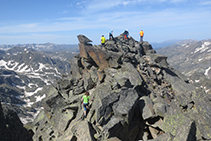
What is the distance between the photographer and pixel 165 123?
1991 cm

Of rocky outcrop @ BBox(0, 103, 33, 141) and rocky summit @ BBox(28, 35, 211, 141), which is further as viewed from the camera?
rocky summit @ BBox(28, 35, 211, 141)

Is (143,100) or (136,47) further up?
(136,47)

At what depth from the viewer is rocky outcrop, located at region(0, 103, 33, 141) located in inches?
553

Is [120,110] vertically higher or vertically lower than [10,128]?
lower

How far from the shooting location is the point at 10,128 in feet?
48.7

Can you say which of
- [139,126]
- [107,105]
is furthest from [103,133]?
[139,126]

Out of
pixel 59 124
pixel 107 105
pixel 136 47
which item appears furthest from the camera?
pixel 136 47

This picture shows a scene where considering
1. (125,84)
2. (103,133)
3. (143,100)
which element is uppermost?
(125,84)

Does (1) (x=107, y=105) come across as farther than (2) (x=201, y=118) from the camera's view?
Yes

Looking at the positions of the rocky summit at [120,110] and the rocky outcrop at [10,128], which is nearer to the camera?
the rocky outcrop at [10,128]

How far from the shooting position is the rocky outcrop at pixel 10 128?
553 inches

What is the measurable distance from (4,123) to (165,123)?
19537 millimetres

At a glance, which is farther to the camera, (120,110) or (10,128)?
(120,110)

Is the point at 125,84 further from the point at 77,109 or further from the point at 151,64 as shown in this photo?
the point at 151,64
